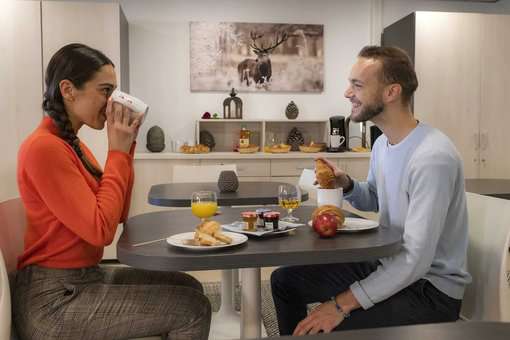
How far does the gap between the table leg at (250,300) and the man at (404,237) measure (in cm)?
19

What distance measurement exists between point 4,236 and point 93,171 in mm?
321

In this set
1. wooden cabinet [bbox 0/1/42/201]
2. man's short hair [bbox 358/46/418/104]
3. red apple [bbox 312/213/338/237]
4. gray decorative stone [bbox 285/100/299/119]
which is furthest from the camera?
gray decorative stone [bbox 285/100/299/119]

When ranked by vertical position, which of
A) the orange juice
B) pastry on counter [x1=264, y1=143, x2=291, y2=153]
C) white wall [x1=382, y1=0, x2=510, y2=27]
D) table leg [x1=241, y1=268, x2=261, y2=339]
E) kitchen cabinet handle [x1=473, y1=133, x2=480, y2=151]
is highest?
white wall [x1=382, y1=0, x2=510, y2=27]

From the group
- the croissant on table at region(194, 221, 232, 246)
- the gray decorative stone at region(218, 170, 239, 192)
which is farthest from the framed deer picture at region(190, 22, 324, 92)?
the croissant on table at region(194, 221, 232, 246)

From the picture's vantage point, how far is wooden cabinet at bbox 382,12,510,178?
4.57 metres

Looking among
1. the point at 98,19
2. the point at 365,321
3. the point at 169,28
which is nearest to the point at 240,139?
the point at 169,28

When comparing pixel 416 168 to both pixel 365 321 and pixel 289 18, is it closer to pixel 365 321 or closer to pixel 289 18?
pixel 365 321

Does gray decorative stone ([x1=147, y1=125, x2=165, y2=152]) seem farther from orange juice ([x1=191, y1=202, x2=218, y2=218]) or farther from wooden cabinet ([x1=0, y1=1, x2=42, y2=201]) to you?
orange juice ([x1=191, y1=202, x2=218, y2=218])

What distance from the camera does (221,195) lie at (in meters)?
2.49

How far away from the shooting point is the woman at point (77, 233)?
135 cm

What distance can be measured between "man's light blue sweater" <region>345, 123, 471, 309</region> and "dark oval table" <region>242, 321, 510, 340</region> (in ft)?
2.72

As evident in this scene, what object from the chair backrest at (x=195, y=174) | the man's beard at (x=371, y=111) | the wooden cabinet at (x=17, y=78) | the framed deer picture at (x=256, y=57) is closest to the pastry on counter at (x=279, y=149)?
the framed deer picture at (x=256, y=57)

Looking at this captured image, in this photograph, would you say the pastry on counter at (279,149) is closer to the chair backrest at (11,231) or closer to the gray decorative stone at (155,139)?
the gray decorative stone at (155,139)

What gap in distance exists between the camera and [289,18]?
4977mm
